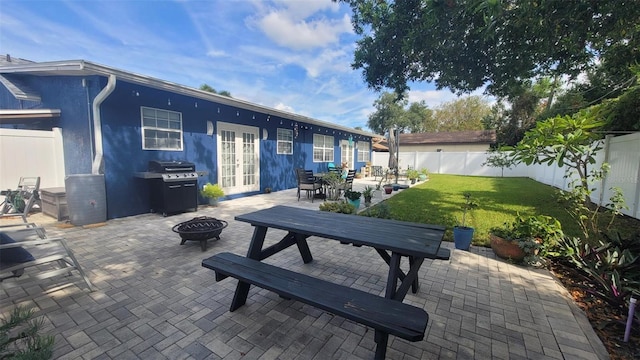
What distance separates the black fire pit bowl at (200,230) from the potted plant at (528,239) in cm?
417

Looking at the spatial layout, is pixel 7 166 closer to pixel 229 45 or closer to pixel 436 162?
pixel 229 45

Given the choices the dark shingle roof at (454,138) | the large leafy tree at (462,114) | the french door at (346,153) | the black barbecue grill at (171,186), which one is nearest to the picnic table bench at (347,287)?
the black barbecue grill at (171,186)

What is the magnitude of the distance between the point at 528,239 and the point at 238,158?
730cm

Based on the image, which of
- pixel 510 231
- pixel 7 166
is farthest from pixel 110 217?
pixel 510 231

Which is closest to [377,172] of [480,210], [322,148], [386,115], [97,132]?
[322,148]

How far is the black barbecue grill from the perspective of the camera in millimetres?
5645

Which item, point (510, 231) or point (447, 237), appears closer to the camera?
point (510, 231)

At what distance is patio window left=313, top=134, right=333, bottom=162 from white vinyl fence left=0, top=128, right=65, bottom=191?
842 centimetres

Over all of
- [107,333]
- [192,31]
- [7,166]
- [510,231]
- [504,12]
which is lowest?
[107,333]

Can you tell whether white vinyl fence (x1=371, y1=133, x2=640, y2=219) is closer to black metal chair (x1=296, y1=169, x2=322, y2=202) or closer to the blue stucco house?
black metal chair (x1=296, y1=169, x2=322, y2=202)

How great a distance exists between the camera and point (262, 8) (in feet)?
25.1

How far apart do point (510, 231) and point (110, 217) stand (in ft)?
24.0

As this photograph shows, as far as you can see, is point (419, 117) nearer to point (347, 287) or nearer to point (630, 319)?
point (630, 319)

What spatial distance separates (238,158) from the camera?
26.9 feet
